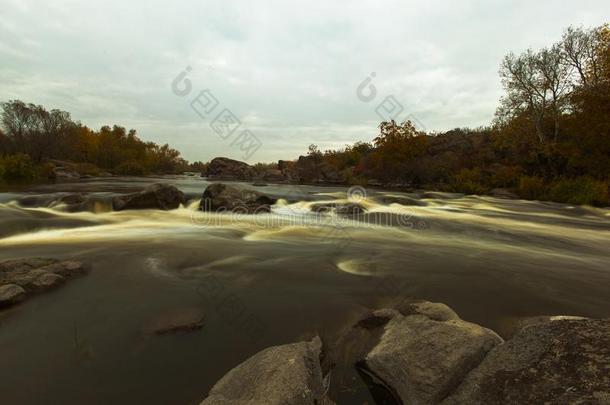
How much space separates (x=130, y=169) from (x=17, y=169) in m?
34.3

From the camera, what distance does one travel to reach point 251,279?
539 cm

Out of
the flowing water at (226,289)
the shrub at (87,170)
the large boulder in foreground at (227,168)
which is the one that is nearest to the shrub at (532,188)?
the flowing water at (226,289)

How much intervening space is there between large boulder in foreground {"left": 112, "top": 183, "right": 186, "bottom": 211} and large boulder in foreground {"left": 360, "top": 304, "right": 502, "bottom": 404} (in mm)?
11583

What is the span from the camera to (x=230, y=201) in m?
13.4

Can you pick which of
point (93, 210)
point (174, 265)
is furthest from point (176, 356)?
point (93, 210)

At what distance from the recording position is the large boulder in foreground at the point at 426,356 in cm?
250

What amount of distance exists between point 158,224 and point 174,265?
4.65 meters

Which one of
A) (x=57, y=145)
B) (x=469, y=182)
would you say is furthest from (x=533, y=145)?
(x=57, y=145)

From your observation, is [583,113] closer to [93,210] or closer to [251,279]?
[251,279]

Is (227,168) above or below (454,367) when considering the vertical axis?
above

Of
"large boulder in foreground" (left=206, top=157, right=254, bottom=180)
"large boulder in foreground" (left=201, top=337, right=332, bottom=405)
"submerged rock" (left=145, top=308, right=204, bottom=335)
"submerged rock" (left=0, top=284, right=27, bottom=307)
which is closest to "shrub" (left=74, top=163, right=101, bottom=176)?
"large boulder in foreground" (left=206, top=157, right=254, bottom=180)

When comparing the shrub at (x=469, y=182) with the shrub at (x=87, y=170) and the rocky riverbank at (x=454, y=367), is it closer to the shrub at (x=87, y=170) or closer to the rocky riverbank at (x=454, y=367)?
the rocky riverbank at (x=454, y=367)

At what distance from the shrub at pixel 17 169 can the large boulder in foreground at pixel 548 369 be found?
128 ft

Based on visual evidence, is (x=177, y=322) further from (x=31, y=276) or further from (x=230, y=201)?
(x=230, y=201)
